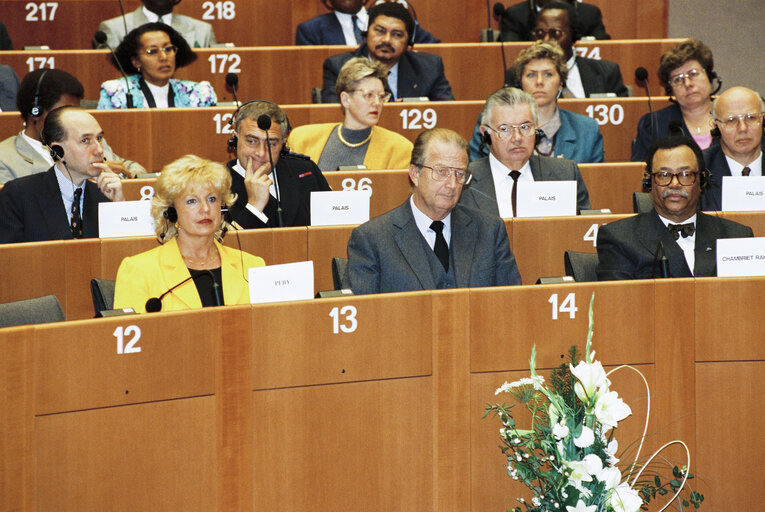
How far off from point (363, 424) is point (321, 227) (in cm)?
114

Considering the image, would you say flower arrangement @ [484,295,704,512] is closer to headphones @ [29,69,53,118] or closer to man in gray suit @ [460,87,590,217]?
man in gray suit @ [460,87,590,217]

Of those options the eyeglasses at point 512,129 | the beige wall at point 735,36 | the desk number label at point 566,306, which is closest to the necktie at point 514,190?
the eyeglasses at point 512,129

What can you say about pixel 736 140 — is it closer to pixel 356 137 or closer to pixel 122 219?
pixel 356 137

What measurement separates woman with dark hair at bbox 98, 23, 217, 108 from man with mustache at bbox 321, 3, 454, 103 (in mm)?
681

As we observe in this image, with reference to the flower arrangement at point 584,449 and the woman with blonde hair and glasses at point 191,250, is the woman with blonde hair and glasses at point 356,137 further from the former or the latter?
the flower arrangement at point 584,449

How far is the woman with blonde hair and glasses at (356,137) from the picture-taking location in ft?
15.6

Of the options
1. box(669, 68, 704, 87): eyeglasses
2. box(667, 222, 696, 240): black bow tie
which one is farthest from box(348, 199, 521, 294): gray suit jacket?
box(669, 68, 704, 87): eyeglasses

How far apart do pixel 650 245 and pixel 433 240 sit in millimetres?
758

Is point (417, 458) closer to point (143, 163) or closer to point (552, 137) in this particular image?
point (552, 137)

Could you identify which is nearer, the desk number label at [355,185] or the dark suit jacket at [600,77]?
the desk number label at [355,185]

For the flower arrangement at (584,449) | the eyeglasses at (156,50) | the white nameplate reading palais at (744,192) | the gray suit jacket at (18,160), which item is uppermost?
the eyeglasses at (156,50)

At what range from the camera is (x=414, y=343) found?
2.92 meters

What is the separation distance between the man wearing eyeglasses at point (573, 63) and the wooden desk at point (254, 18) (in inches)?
53.2

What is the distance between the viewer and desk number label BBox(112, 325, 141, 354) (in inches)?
104
